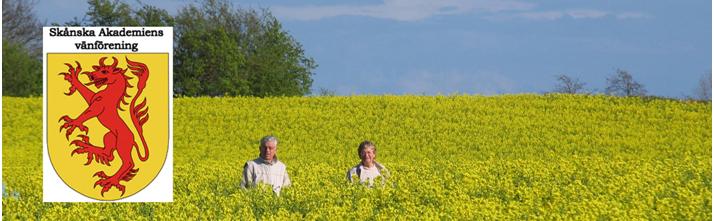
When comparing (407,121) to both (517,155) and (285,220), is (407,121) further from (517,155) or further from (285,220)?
(285,220)

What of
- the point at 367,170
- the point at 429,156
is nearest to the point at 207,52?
the point at 429,156

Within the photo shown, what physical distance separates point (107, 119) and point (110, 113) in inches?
2.5

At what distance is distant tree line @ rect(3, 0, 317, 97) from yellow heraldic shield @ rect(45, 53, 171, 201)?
3294cm

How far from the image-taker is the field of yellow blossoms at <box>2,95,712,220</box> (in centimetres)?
1295

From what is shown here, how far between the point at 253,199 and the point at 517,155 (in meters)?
19.0

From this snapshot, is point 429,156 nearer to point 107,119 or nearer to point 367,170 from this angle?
point 367,170

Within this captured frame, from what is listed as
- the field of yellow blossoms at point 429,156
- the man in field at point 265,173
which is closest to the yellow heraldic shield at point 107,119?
the field of yellow blossoms at point 429,156

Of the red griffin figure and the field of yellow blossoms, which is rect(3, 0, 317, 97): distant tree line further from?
the red griffin figure

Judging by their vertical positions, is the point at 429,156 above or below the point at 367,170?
above

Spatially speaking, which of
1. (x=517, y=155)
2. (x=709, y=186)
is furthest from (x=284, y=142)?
(x=709, y=186)

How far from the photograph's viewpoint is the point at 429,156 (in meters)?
31.1

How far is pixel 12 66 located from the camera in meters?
43.2

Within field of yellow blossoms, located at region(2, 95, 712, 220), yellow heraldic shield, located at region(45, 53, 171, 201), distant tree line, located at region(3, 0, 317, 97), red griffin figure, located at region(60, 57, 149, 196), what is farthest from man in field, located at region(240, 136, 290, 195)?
distant tree line, located at region(3, 0, 317, 97)

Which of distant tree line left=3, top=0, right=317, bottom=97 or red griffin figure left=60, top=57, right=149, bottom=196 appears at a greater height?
distant tree line left=3, top=0, right=317, bottom=97
